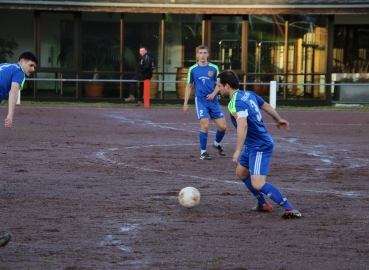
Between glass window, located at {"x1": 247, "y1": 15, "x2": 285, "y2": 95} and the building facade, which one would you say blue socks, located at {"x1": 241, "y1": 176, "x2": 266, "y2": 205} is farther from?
glass window, located at {"x1": 247, "y1": 15, "x2": 285, "y2": 95}

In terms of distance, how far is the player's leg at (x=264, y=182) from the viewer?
8.15 metres

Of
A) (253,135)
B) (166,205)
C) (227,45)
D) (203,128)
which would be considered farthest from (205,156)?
(227,45)

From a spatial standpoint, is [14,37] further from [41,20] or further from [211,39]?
[211,39]

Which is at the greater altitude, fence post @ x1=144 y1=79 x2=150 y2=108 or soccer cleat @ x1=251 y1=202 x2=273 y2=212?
fence post @ x1=144 y1=79 x2=150 y2=108

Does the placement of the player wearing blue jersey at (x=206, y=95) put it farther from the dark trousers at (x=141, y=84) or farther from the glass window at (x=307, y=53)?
the glass window at (x=307, y=53)

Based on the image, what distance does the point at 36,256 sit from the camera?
6.40 metres

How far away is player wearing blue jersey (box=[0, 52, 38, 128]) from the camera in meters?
9.30

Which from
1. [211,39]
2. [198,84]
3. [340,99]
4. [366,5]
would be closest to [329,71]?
[340,99]

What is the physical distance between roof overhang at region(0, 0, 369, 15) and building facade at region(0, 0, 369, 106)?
69 cm

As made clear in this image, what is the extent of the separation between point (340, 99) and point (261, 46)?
3700 mm

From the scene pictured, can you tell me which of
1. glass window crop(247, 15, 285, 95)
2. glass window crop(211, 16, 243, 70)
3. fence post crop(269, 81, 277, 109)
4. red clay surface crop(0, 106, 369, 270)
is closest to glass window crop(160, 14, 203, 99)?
glass window crop(211, 16, 243, 70)

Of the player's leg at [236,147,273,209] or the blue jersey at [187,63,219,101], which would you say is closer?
the player's leg at [236,147,273,209]

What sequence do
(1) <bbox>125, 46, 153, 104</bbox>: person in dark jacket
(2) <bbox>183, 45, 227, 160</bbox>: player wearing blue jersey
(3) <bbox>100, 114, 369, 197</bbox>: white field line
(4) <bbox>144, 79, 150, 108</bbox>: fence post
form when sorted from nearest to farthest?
1. (3) <bbox>100, 114, 369, 197</bbox>: white field line
2. (2) <bbox>183, 45, 227, 160</bbox>: player wearing blue jersey
3. (1) <bbox>125, 46, 153, 104</bbox>: person in dark jacket
4. (4) <bbox>144, 79, 150, 108</bbox>: fence post

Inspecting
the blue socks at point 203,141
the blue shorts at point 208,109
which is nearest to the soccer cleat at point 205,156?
the blue socks at point 203,141
